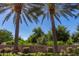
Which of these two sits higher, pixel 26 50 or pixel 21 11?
pixel 21 11

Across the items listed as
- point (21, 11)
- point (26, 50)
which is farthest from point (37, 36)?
point (21, 11)

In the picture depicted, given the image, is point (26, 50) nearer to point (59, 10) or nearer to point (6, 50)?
point (6, 50)

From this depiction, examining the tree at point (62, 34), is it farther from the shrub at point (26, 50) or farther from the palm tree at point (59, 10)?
the shrub at point (26, 50)

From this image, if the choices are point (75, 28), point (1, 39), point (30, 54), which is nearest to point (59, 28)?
point (75, 28)

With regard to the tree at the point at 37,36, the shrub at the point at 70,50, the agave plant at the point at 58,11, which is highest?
the agave plant at the point at 58,11

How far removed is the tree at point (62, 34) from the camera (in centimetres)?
228

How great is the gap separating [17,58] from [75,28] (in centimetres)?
57

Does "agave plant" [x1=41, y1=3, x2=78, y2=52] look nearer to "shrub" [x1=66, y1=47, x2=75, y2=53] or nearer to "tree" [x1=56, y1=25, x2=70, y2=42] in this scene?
"tree" [x1=56, y1=25, x2=70, y2=42]

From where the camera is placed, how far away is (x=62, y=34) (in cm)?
229

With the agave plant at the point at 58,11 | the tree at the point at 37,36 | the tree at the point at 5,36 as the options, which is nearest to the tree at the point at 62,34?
the agave plant at the point at 58,11

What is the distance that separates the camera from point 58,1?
231 cm

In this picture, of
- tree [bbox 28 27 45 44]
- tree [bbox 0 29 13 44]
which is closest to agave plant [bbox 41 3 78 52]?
tree [bbox 28 27 45 44]

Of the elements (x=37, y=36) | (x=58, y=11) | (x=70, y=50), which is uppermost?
(x=58, y=11)

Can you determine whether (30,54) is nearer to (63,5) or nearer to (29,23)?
(29,23)
